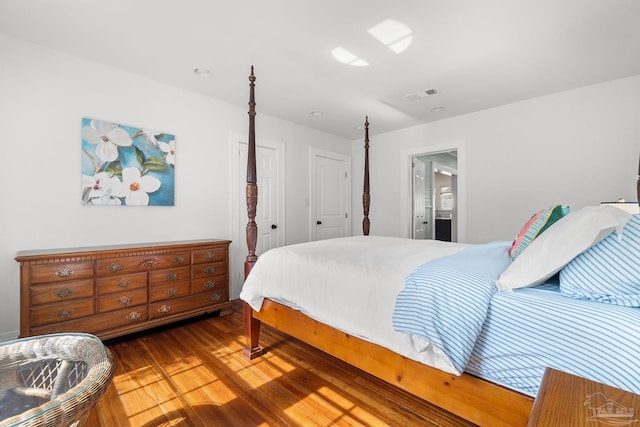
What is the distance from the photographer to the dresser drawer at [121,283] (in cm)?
234

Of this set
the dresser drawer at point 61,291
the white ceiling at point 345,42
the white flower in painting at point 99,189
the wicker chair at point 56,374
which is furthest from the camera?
the white flower in painting at point 99,189

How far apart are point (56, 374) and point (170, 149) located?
2.56 meters

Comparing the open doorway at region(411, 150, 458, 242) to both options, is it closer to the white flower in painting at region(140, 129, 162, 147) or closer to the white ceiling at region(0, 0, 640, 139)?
the white ceiling at region(0, 0, 640, 139)

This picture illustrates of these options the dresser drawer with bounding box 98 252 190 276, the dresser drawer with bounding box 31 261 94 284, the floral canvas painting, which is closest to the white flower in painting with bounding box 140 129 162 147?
the floral canvas painting

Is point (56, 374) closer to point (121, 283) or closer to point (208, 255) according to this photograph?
point (121, 283)

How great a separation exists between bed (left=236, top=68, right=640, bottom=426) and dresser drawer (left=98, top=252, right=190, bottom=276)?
1.65 metres

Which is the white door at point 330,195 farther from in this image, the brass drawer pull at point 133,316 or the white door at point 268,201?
the brass drawer pull at point 133,316

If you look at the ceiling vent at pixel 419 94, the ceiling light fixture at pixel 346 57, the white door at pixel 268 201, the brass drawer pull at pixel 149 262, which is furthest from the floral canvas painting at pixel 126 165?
the ceiling vent at pixel 419 94

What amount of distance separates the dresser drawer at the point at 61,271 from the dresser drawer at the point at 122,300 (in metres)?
0.24

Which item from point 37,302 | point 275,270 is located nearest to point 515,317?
point 275,270

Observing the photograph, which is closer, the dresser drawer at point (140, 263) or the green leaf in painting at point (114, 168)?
the dresser drawer at point (140, 263)

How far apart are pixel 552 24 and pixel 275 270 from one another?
2655 millimetres

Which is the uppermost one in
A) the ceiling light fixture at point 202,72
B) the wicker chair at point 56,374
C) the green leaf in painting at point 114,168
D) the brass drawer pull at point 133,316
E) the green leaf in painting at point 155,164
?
the ceiling light fixture at point 202,72

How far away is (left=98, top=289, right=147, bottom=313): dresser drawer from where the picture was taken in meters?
2.34
